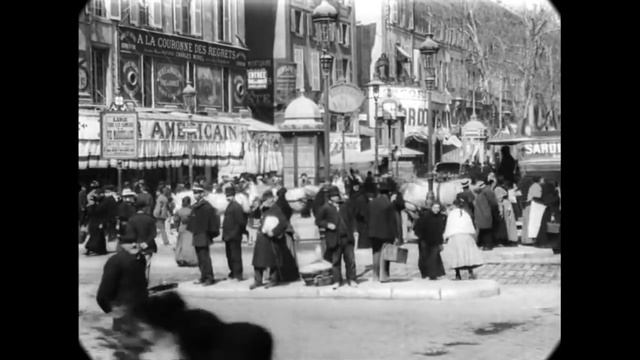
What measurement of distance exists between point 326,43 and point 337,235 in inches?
67.5

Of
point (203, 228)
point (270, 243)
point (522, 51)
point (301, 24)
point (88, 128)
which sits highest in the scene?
point (301, 24)

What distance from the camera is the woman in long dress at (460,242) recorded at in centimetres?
777

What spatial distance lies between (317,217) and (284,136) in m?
0.79

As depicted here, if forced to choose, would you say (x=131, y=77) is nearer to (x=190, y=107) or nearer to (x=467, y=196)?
(x=190, y=107)

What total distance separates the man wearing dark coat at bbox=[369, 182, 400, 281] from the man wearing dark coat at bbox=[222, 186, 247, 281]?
1.17 metres

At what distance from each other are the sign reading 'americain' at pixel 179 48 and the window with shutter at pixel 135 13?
0.07 meters

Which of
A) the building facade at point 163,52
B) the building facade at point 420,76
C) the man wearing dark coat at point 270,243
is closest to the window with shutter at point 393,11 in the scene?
the building facade at point 420,76

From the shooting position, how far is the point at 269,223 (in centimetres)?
795

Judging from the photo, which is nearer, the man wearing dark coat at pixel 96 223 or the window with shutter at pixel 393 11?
the man wearing dark coat at pixel 96 223

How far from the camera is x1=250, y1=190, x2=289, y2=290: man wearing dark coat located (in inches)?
308

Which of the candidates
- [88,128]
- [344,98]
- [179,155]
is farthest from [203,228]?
[344,98]

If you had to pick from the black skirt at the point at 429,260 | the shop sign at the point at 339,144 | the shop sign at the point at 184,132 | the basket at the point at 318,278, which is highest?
the shop sign at the point at 184,132

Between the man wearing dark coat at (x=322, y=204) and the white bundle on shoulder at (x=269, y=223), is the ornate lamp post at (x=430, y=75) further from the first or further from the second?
the white bundle on shoulder at (x=269, y=223)

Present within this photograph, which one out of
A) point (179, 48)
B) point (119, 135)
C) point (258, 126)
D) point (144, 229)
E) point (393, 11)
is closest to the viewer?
point (144, 229)
